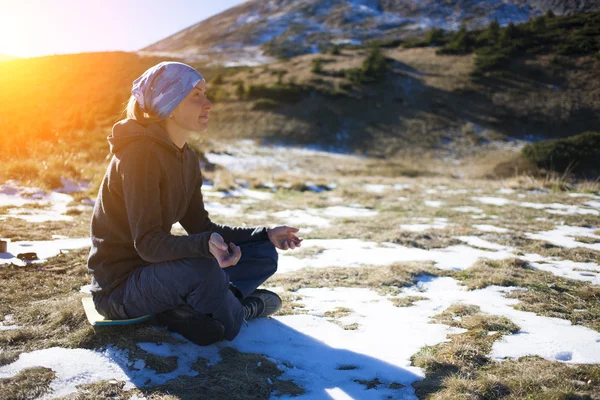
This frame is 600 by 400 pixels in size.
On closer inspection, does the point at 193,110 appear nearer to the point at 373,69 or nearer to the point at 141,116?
the point at 141,116

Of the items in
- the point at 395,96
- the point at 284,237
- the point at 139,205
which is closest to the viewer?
the point at 139,205

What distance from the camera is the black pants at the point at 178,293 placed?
2.03 meters

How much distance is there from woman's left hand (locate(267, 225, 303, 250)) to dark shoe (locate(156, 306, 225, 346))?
54 centimetres

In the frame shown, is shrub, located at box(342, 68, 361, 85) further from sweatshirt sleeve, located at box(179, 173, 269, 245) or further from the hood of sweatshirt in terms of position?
the hood of sweatshirt

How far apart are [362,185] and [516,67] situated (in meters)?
25.5

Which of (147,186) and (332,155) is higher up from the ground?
(147,186)

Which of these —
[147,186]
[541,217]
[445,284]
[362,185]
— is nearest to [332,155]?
[362,185]

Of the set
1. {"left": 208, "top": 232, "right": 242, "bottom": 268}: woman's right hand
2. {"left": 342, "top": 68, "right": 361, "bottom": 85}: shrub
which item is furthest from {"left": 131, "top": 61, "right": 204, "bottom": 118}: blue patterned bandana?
{"left": 342, "top": 68, "right": 361, "bottom": 85}: shrub

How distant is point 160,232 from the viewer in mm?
2027

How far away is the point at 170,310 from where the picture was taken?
2.33 metres

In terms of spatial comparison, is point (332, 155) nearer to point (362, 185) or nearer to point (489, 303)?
point (362, 185)

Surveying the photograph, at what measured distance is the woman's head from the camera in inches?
85.7

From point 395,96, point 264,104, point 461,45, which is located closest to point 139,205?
point 264,104

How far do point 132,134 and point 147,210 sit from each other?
0.38 m
